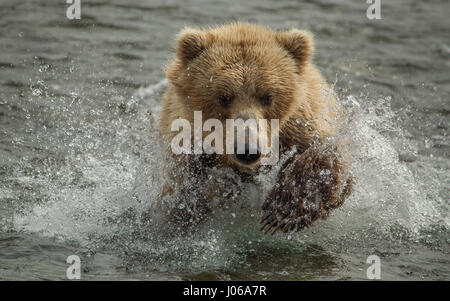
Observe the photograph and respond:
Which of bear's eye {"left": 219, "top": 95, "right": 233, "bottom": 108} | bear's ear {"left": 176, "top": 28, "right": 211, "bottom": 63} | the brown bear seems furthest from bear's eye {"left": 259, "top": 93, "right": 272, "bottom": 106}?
bear's ear {"left": 176, "top": 28, "right": 211, "bottom": 63}

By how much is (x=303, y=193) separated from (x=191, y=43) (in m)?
1.48

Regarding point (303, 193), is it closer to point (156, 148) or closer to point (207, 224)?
point (207, 224)

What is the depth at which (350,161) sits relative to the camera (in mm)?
6301

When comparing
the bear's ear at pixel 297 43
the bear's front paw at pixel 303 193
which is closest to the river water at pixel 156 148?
the bear's front paw at pixel 303 193

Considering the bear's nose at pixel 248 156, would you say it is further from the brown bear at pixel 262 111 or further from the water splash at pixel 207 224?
the water splash at pixel 207 224

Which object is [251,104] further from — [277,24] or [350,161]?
[277,24]

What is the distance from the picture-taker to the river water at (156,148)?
5.74m

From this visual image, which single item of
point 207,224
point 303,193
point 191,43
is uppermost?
point 191,43

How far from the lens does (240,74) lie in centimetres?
567

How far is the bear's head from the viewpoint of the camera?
566cm

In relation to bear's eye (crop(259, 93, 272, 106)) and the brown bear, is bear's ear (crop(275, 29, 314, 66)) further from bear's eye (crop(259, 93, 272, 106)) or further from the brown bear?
bear's eye (crop(259, 93, 272, 106))

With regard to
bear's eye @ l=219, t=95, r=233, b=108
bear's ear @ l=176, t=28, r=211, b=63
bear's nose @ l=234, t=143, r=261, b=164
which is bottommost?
bear's nose @ l=234, t=143, r=261, b=164

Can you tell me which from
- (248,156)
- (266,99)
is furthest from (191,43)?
(248,156)

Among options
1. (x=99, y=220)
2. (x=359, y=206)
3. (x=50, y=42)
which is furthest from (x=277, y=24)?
(x=99, y=220)
